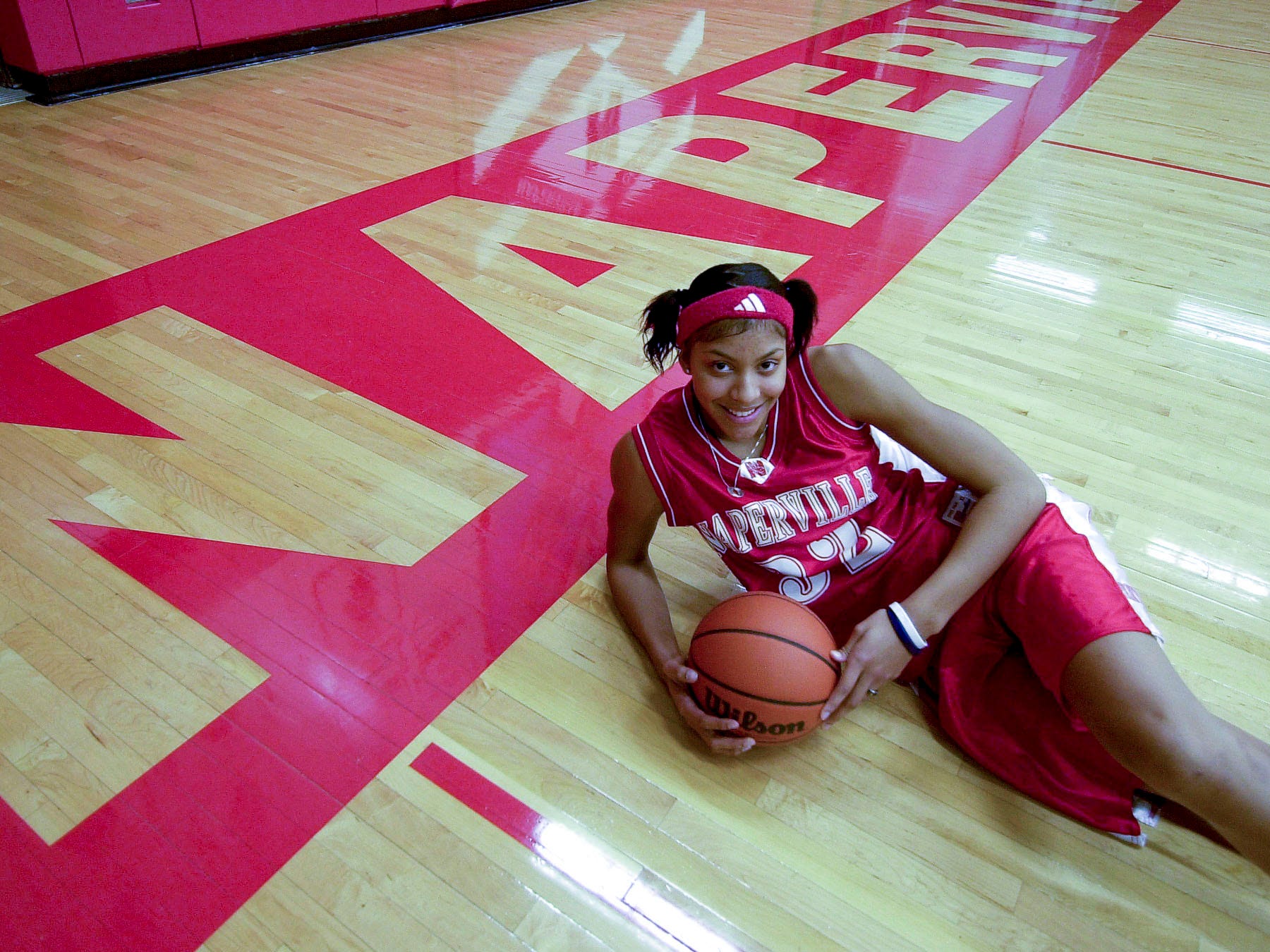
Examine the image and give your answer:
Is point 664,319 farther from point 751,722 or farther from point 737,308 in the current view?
point 751,722

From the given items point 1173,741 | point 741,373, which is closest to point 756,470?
point 741,373

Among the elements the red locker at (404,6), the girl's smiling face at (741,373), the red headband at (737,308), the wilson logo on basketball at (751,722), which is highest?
the red headband at (737,308)

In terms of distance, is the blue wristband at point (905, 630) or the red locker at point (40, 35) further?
the red locker at point (40, 35)

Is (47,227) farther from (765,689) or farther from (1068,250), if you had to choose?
(1068,250)

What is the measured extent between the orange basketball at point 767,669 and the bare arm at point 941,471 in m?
0.05

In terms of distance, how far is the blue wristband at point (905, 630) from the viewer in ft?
4.93

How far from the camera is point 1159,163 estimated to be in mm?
4895

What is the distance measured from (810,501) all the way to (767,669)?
33 centimetres

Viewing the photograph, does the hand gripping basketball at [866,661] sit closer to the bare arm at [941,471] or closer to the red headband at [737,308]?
the bare arm at [941,471]

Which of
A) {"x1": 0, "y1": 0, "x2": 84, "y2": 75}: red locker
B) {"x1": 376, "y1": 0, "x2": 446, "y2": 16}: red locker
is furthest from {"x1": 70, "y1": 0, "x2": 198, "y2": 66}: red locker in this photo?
{"x1": 376, "y1": 0, "x2": 446, "y2": 16}: red locker

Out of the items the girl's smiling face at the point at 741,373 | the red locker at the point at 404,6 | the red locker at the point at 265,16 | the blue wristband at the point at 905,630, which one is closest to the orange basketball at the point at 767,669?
the blue wristband at the point at 905,630

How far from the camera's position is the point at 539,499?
89.9 inches

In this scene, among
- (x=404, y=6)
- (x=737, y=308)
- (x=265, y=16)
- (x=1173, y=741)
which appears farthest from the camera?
(x=404, y=6)

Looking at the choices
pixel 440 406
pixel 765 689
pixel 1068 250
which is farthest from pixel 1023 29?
pixel 765 689
